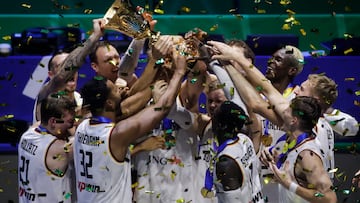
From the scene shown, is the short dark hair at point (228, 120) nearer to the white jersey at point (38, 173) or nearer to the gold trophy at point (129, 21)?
the gold trophy at point (129, 21)

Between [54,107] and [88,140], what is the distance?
40cm

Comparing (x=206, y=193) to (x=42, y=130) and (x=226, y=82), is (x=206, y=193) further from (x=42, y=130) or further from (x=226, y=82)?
(x=42, y=130)

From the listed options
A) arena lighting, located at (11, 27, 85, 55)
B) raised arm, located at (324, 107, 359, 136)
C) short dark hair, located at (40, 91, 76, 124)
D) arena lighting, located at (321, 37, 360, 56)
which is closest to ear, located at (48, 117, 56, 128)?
short dark hair, located at (40, 91, 76, 124)

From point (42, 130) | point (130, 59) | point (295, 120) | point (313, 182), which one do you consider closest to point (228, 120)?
point (295, 120)

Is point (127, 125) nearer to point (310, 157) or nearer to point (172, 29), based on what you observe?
point (310, 157)

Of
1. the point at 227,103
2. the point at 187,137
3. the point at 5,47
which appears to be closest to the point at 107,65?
the point at 187,137

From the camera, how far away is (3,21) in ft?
41.0

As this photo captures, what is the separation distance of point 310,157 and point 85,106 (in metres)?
1.62

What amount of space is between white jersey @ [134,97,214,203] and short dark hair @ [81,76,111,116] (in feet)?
2.50

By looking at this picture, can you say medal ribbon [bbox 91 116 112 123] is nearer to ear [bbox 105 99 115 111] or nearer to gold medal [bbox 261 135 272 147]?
ear [bbox 105 99 115 111]

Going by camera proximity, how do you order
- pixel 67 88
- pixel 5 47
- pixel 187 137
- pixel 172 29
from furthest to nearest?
pixel 172 29 → pixel 5 47 → pixel 67 88 → pixel 187 137

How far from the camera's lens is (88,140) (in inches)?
219

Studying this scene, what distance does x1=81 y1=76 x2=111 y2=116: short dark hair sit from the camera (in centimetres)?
557

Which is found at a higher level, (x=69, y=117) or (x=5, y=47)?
(x=5, y=47)
